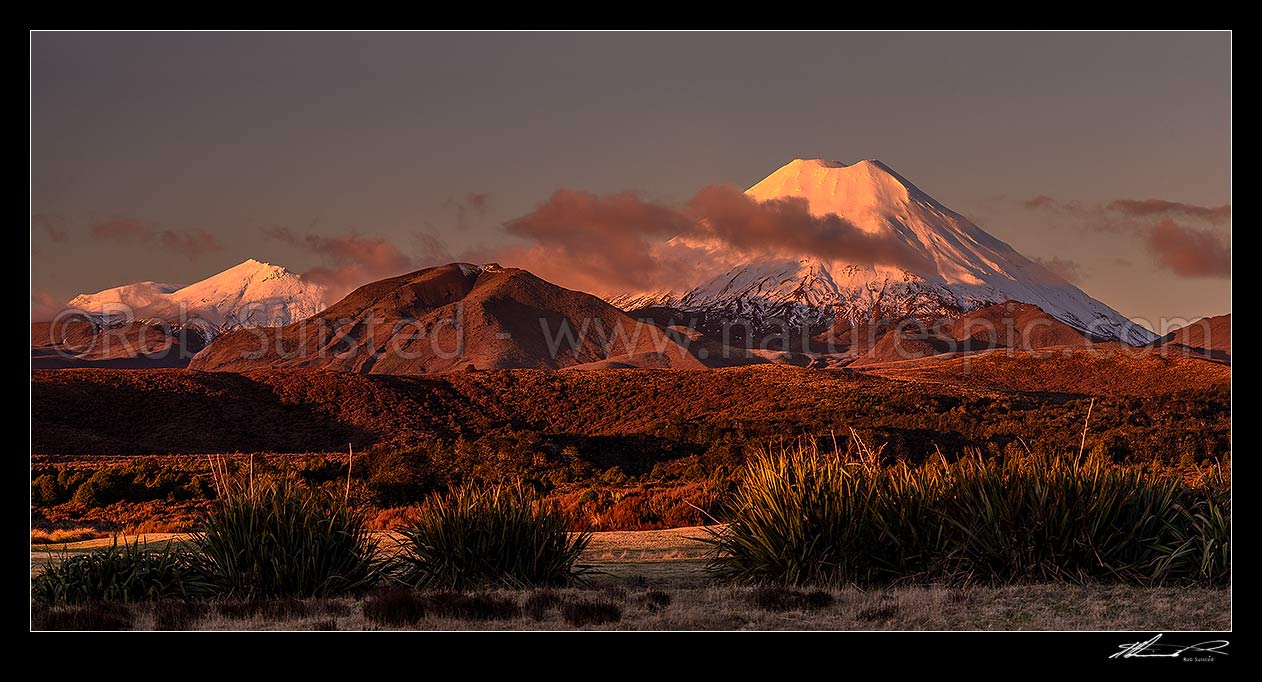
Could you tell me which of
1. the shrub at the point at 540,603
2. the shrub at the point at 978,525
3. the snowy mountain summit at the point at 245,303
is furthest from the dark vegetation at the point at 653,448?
the snowy mountain summit at the point at 245,303

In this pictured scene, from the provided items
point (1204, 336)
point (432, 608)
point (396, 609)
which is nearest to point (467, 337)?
point (1204, 336)

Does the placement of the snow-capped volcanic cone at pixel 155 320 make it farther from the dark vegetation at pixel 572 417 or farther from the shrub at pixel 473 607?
the shrub at pixel 473 607

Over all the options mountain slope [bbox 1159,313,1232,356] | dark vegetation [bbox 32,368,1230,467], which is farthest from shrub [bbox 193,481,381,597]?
mountain slope [bbox 1159,313,1232,356]

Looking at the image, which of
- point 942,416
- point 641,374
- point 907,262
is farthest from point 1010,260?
point 942,416

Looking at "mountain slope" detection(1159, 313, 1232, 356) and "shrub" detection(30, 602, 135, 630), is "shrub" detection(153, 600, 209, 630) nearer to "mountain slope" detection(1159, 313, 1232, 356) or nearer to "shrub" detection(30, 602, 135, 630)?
"shrub" detection(30, 602, 135, 630)

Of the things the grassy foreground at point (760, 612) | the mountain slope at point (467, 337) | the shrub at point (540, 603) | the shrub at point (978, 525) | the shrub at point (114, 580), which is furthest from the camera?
the mountain slope at point (467, 337)
